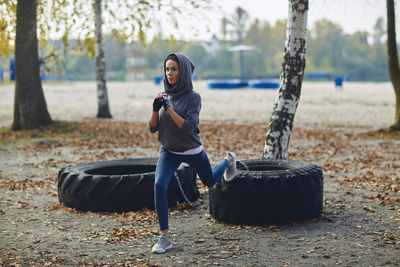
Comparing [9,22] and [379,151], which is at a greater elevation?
[9,22]

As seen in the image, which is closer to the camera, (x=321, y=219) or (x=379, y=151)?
(x=321, y=219)

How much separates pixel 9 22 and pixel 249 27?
12134 centimetres

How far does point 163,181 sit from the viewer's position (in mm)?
5281

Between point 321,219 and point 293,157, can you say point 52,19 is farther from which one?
point 321,219

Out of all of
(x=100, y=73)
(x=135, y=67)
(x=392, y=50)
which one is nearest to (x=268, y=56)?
(x=135, y=67)

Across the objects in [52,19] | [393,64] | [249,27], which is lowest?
[393,64]

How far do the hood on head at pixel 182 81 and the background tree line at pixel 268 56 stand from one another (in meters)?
91.7

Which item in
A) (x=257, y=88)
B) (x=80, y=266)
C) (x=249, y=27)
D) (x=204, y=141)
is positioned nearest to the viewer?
(x=80, y=266)

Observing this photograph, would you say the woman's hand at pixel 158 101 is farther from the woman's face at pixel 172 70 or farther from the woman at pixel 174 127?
the woman's face at pixel 172 70

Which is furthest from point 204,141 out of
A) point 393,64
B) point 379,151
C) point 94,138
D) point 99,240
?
point 99,240

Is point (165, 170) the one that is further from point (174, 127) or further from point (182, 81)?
point (182, 81)

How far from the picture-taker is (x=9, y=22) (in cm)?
1702

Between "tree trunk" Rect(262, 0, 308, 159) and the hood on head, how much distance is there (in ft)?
10.3

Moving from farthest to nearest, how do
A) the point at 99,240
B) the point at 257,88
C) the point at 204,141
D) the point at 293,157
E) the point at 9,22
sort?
the point at 257,88 < the point at 9,22 < the point at 204,141 < the point at 293,157 < the point at 99,240
